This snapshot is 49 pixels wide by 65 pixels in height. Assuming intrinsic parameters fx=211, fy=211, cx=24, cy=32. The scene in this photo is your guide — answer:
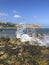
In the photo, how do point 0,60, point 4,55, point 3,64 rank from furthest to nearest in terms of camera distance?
point 4,55, point 0,60, point 3,64

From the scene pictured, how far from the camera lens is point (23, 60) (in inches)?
427

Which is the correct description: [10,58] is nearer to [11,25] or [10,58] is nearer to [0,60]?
[0,60]

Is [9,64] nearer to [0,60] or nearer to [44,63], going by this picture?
[0,60]

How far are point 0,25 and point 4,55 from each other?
5405 inches

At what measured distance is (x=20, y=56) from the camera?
11.8 m

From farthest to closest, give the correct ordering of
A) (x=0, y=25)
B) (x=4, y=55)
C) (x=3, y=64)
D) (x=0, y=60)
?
(x=0, y=25)
(x=4, y=55)
(x=0, y=60)
(x=3, y=64)

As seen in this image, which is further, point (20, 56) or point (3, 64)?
point (20, 56)

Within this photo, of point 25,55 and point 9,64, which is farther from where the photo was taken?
point 25,55

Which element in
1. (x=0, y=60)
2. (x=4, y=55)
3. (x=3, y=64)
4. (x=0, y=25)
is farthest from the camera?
(x=0, y=25)

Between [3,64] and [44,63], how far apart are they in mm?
2040

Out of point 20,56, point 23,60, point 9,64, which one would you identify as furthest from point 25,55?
point 9,64

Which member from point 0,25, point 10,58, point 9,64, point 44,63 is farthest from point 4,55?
point 0,25

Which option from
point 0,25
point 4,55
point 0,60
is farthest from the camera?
point 0,25

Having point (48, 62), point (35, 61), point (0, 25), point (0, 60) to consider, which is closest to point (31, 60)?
point (35, 61)
